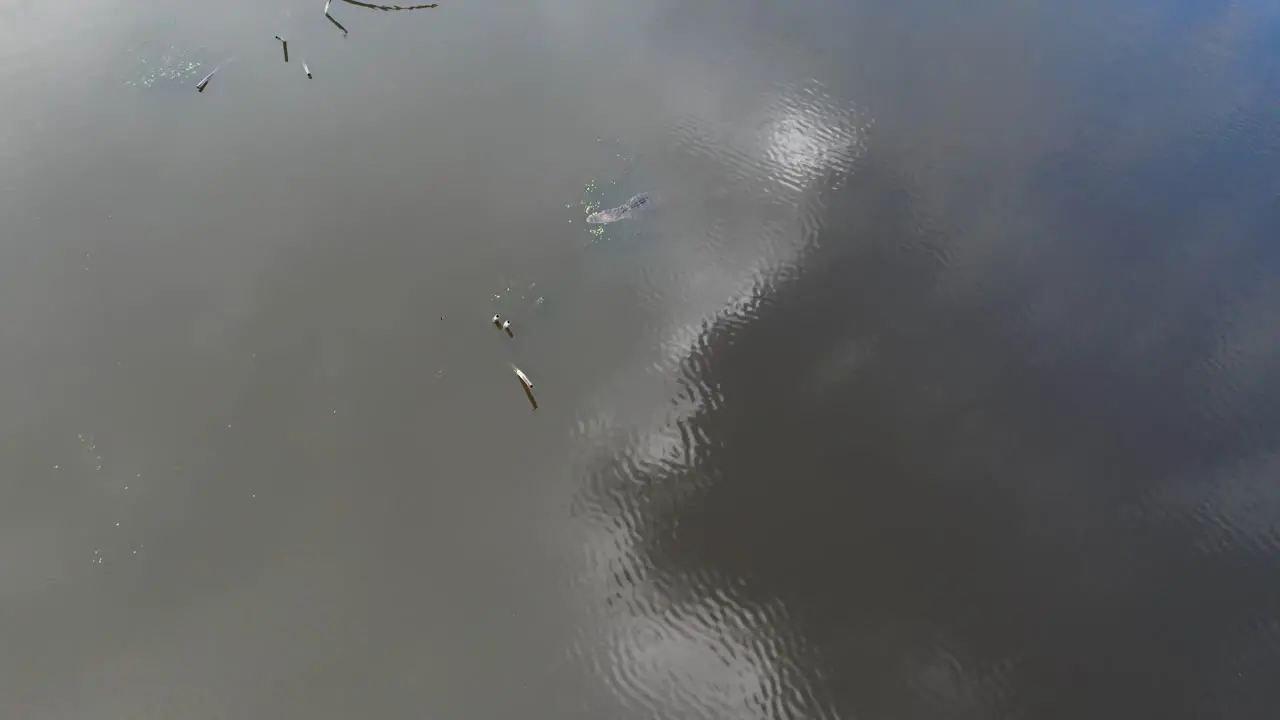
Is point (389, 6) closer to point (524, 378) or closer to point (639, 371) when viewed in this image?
point (524, 378)

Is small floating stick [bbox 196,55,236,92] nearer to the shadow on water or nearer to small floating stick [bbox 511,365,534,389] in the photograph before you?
small floating stick [bbox 511,365,534,389]

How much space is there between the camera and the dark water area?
3979 millimetres

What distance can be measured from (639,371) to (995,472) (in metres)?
2.30

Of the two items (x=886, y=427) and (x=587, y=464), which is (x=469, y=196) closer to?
(x=587, y=464)

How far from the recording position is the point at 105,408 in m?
4.51

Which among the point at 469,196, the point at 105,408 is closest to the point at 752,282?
the point at 469,196

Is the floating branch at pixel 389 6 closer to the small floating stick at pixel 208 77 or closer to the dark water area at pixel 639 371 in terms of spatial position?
the dark water area at pixel 639 371

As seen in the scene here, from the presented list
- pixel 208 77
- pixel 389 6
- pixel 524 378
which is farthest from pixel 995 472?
pixel 208 77

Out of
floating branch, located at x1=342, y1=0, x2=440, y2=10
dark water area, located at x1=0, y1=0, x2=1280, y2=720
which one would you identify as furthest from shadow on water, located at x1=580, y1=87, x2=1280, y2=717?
floating branch, located at x1=342, y1=0, x2=440, y2=10

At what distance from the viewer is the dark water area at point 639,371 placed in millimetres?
3979

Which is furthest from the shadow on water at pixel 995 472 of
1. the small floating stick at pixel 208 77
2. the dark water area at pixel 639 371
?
the small floating stick at pixel 208 77

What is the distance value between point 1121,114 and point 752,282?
12.0ft

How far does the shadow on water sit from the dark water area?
2 centimetres

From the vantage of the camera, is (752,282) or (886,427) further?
(752,282)
